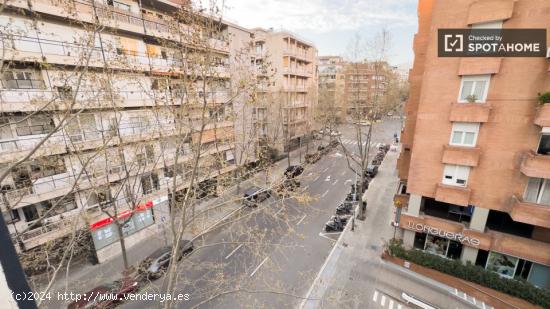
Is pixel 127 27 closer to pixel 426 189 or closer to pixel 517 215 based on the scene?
pixel 426 189

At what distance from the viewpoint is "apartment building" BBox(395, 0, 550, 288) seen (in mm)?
11164

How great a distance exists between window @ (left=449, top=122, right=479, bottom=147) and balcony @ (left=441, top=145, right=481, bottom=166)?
13.4 inches

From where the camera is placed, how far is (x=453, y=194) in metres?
13.5

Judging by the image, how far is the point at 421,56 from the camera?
14.9 m

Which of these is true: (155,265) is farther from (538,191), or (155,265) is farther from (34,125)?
(538,191)

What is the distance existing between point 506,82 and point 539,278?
989 cm

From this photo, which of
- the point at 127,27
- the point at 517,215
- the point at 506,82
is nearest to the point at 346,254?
the point at 517,215

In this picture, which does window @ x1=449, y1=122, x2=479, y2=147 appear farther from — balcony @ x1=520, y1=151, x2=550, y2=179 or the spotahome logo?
the spotahome logo

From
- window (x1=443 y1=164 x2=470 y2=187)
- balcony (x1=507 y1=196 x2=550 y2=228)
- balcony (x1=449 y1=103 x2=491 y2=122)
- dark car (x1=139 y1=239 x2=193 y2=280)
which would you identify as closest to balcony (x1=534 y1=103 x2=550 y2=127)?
balcony (x1=449 y1=103 x2=491 y2=122)

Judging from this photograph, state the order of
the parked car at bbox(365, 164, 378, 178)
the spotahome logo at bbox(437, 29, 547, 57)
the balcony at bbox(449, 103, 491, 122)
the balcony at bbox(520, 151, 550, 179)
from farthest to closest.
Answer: the parked car at bbox(365, 164, 378, 178), the balcony at bbox(449, 103, 491, 122), the spotahome logo at bbox(437, 29, 547, 57), the balcony at bbox(520, 151, 550, 179)

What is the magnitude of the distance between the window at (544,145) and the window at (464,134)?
229 centimetres

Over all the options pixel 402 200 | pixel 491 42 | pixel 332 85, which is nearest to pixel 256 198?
pixel 402 200

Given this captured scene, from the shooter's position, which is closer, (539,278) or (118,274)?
(539,278)

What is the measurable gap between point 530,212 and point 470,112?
5180 mm
